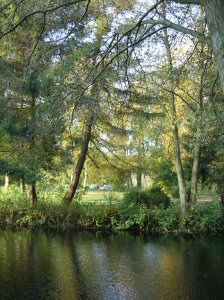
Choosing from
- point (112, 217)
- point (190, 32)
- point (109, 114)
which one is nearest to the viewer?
point (190, 32)

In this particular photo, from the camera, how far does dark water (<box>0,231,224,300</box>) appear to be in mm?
7875

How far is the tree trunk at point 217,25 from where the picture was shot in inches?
123

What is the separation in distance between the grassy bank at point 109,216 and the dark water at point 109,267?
35.6 inches

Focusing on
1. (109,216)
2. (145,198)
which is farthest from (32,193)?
(145,198)

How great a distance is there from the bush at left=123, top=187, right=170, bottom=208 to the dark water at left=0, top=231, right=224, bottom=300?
249cm

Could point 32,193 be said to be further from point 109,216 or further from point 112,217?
point 112,217

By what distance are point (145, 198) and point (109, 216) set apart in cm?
213

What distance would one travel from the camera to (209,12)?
319 centimetres

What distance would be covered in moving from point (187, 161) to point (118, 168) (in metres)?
4.57

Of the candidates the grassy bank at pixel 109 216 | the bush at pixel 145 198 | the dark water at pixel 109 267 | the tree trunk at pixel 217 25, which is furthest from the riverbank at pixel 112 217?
the tree trunk at pixel 217 25

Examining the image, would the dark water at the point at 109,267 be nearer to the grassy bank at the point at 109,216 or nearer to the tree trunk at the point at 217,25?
the grassy bank at the point at 109,216

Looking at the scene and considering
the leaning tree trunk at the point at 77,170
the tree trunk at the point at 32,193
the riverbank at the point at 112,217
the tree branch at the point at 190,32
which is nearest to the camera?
the tree branch at the point at 190,32

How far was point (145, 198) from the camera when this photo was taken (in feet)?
57.1

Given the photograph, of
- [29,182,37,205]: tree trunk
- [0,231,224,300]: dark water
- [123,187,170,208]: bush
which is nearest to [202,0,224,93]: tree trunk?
[0,231,224,300]: dark water
